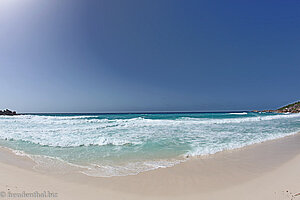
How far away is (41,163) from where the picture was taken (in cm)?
508

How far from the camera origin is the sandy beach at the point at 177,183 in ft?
9.86

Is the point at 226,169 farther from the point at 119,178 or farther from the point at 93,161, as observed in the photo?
the point at 93,161

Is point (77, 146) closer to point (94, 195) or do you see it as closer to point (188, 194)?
point (94, 195)

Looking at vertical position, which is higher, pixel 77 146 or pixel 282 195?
pixel 282 195

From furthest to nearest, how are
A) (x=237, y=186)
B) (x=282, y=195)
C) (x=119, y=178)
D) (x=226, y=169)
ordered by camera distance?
(x=226, y=169), (x=119, y=178), (x=237, y=186), (x=282, y=195)

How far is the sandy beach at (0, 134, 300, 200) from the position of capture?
118 inches

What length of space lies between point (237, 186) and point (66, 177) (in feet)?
14.1

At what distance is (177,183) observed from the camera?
3543 mm

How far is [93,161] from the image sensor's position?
5.25 m

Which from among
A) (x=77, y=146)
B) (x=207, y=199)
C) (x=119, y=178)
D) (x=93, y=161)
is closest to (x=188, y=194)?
(x=207, y=199)

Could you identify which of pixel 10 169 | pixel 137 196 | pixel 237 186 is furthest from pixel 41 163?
pixel 237 186

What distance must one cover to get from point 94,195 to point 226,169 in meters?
3.75

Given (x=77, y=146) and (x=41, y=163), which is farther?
(x=77, y=146)

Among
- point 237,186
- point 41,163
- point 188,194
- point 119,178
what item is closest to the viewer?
point 188,194
